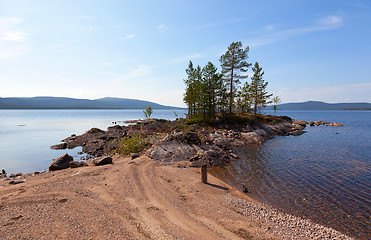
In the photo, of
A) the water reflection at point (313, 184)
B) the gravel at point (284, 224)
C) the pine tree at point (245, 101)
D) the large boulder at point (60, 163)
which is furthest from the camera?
the pine tree at point (245, 101)

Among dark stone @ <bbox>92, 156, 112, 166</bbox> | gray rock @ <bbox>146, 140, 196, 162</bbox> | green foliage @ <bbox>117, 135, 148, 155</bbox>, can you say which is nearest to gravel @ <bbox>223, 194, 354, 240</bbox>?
gray rock @ <bbox>146, 140, 196, 162</bbox>

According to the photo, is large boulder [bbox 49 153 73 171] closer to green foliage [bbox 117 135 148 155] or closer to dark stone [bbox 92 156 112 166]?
dark stone [bbox 92 156 112 166]

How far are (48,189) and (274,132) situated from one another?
161 feet

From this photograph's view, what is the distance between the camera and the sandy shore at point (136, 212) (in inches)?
300

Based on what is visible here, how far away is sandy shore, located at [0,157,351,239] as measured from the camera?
7.62 metres

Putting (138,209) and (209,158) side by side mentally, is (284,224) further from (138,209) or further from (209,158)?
(209,158)

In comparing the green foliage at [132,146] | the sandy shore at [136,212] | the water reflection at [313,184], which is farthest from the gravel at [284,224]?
the green foliage at [132,146]

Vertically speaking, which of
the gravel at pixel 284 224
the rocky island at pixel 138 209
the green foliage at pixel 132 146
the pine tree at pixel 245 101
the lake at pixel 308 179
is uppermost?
the pine tree at pixel 245 101

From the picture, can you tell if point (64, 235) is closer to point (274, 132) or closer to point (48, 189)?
point (48, 189)

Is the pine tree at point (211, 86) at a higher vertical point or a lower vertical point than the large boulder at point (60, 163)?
higher

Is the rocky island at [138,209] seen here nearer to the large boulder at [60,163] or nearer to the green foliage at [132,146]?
the large boulder at [60,163]

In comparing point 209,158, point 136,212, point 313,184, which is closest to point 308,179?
point 313,184

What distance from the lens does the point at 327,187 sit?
1406cm

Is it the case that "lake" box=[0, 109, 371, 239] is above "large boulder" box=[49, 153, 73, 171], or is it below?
below
